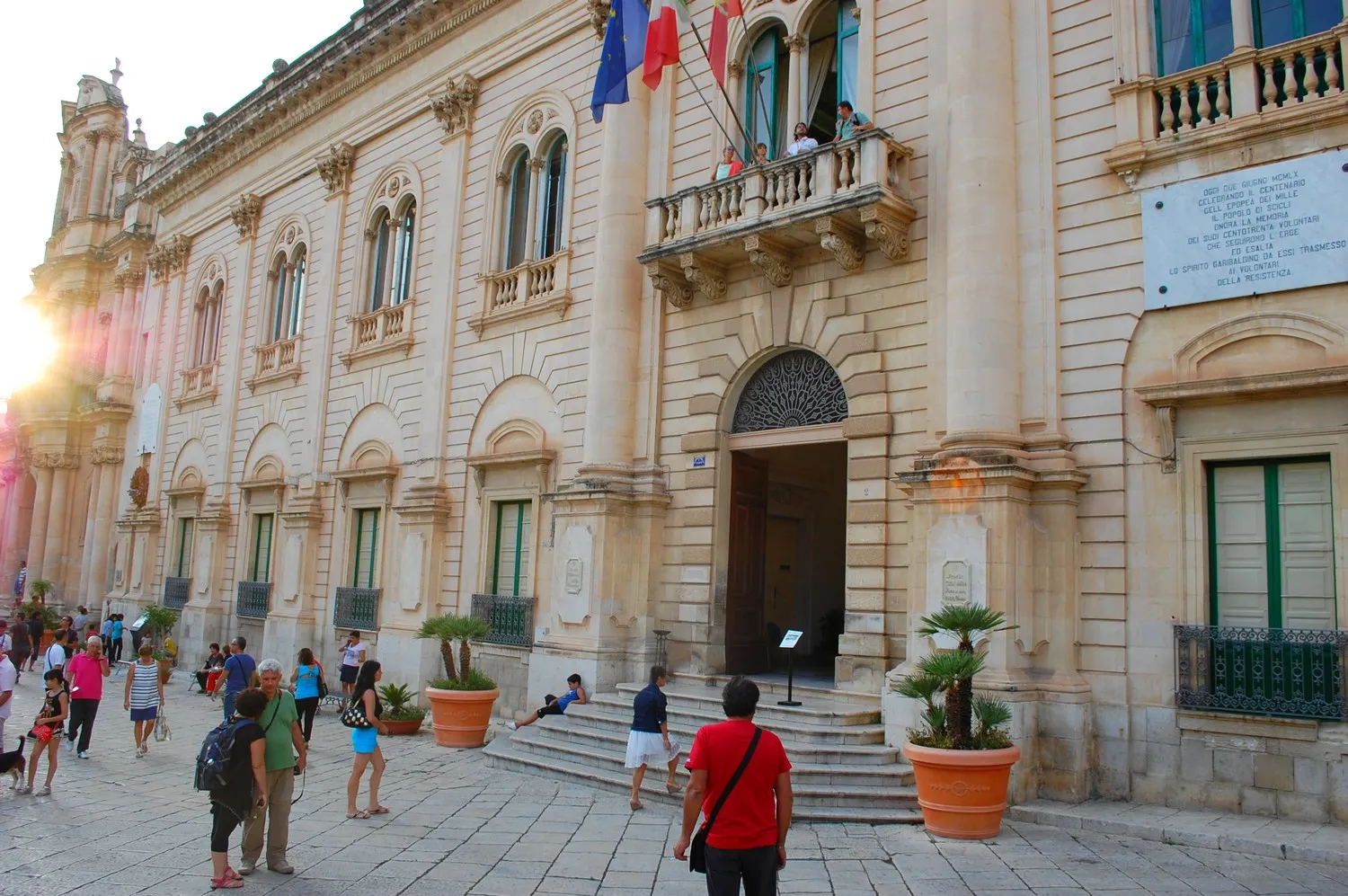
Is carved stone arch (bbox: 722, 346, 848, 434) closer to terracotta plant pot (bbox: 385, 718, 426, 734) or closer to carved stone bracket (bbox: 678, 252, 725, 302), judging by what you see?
carved stone bracket (bbox: 678, 252, 725, 302)

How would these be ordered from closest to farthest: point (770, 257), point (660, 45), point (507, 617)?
point (770, 257)
point (660, 45)
point (507, 617)


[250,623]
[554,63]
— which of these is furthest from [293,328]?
[554,63]

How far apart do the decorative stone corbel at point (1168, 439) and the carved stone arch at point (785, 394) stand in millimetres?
3971

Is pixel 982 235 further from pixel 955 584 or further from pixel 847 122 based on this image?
pixel 955 584

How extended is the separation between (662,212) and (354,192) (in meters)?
10.8

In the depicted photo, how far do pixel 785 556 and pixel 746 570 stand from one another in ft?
10.2

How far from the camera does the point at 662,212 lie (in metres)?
15.2

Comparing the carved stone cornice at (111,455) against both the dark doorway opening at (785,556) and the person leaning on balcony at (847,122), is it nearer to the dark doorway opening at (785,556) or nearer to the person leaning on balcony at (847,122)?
the dark doorway opening at (785,556)

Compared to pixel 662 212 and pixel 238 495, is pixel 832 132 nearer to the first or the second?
A: pixel 662 212

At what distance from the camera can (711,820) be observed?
5359 mm

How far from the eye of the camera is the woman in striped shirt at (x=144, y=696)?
45.3 ft

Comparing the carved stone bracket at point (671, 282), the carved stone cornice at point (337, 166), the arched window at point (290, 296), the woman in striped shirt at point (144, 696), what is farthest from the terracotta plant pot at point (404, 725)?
the carved stone cornice at point (337, 166)

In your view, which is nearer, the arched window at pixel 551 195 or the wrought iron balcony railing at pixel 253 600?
the arched window at pixel 551 195

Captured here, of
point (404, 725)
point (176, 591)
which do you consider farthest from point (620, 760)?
point (176, 591)
